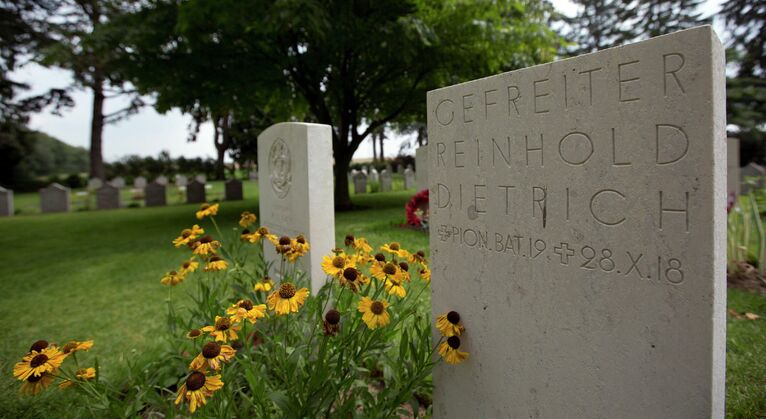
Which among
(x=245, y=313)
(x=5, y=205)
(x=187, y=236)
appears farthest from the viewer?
(x=5, y=205)

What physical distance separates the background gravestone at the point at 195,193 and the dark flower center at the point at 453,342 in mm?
17949

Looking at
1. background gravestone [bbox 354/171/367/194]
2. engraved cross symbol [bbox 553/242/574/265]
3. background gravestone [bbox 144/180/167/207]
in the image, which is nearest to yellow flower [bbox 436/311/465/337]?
engraved cross symbol [bbox 553/242/574/265]

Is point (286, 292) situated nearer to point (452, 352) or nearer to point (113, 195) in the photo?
point (452, 352)

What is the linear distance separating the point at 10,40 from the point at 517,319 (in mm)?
14612

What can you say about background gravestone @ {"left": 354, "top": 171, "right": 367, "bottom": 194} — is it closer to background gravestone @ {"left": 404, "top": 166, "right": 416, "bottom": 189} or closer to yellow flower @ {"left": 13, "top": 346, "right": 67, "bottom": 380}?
background gravestone @ {"left": 404, "top": 166, "right": 416, "bottom": 189}

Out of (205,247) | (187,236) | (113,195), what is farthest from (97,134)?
(205,247)

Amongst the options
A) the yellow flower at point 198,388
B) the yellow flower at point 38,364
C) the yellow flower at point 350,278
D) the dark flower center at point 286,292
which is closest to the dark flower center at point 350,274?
the yellow flower at point 350,278

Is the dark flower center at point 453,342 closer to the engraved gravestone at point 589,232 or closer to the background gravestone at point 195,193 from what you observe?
the engraved gravestone at point 589,232

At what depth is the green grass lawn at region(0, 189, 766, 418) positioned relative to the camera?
285 cm

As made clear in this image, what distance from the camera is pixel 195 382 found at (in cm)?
144

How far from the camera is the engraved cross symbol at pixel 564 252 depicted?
1709mm

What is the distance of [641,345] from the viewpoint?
1536 mm

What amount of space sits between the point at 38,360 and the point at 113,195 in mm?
17649

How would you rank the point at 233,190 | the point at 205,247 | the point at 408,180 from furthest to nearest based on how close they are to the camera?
the point at 408,180 < the point at 233,190 < the point at 205,247
